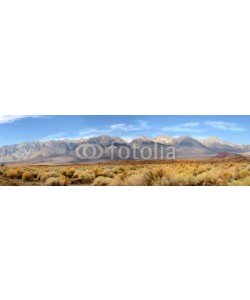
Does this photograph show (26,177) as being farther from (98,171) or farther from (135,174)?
(135,174)

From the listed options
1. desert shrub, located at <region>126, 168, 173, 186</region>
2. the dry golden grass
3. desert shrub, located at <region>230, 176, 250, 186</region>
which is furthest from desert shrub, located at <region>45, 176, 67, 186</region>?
desert shrub, located at <region>230, 176, 250, 186</region>

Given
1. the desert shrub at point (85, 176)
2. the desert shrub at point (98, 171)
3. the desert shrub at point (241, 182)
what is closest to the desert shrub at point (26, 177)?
the desert shrub at point (85, 176)

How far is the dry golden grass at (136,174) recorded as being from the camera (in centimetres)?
538

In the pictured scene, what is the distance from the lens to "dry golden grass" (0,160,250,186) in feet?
17.7

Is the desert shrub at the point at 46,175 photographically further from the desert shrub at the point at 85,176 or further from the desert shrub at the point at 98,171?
the desert shrub at the point at 98,171

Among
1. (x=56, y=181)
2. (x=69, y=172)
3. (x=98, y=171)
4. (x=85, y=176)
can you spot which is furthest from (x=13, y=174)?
(x=98, y=171)

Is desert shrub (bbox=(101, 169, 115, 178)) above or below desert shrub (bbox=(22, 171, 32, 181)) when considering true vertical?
above

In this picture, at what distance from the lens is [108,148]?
5.51 metres

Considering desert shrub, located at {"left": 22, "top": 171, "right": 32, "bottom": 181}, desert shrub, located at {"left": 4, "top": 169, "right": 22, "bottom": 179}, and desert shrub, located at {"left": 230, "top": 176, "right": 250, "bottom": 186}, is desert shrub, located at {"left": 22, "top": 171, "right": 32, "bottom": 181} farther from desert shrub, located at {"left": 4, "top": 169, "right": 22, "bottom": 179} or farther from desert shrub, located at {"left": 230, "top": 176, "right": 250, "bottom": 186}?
desert shrub, located at {"left": 230, "top": 176, "right": 250, "bottom": 186}
